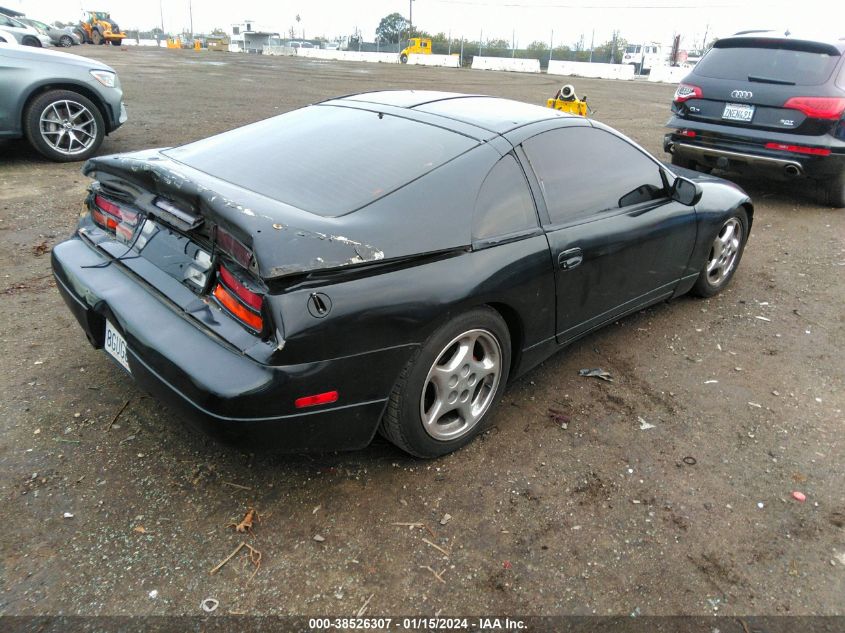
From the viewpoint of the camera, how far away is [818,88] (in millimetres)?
6105

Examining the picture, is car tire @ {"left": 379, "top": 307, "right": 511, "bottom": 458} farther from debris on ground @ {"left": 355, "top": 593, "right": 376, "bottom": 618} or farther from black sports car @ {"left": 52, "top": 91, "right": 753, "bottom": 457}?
debris on ground @ {"left": 355, "top": 593, "right": 376, "bottom": 618}

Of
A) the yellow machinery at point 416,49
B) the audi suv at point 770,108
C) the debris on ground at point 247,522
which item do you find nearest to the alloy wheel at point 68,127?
the debris on ground at point 247,522

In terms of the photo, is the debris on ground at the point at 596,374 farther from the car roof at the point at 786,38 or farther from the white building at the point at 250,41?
the white building at the point at 250,41

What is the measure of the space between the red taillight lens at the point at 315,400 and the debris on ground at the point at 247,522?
56cm

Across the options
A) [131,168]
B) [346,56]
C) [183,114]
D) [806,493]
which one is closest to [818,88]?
[806,493]

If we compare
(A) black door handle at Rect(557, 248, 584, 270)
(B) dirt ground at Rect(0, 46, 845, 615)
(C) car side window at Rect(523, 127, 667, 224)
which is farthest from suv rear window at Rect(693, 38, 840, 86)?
(A) black door handle at Rect(557, 248, 584, 270)

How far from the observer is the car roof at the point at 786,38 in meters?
6.32

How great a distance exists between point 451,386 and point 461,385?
2.6 inches

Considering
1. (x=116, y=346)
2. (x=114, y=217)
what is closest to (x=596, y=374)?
(x=116, y=346)

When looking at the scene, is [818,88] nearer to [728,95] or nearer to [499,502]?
[728,95]

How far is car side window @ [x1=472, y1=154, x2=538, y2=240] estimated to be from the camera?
2654 mm

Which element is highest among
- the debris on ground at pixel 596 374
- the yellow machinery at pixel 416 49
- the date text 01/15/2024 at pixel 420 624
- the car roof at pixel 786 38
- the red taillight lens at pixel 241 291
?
the yellow machinery at pixel 416 49

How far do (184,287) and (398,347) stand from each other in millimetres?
882

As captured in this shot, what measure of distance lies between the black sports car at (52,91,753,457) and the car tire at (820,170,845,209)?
4608 millimetres
